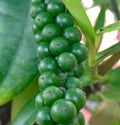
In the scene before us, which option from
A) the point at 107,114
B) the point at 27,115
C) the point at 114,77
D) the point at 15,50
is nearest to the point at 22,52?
the point at 15,50

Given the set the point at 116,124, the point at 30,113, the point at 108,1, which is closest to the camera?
the point at 30,113

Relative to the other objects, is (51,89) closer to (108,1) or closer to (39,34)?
(39,34)

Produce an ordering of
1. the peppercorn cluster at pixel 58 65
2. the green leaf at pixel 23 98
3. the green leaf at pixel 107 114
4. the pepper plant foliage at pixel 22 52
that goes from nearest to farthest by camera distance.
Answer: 1. the peppercorn cluster at pixel 58 65
2. the pepper plant foliage at pixel 22 52
3. the green leaf at pixel 23 98
4. the green leaf at pixel 107 114

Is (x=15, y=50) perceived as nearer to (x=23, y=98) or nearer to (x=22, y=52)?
(x=22, y=52)

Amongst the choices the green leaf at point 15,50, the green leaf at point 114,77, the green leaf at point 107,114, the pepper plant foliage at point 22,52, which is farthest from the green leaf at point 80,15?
the green leaf at point 107,114

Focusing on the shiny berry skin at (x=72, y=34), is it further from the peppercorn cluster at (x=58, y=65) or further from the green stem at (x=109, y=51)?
the green stem at (x=109, y=51)

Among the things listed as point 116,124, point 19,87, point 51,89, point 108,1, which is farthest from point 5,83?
point 108,1
